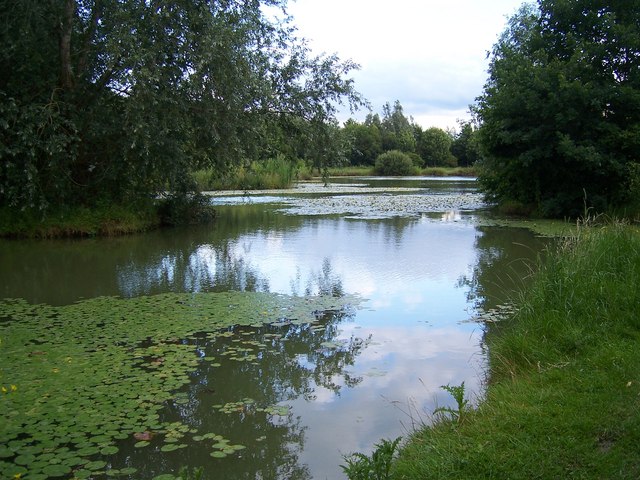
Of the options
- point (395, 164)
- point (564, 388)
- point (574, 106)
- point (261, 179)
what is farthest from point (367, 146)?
point (564, 388)

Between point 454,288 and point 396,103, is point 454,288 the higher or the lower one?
the lower one

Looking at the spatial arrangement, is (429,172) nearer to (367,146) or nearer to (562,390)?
(367,146)

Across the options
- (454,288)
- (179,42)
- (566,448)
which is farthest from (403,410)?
(179,42)

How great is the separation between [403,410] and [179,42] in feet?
34.7

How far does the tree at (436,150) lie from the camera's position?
3450 inches

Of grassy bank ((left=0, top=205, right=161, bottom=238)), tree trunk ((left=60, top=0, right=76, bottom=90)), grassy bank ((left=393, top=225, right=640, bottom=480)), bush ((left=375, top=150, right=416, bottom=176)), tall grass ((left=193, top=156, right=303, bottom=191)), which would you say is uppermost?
tree trunk ((left=60, top=0, right=76, bottom=90))

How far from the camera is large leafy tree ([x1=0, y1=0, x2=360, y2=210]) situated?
12312mm

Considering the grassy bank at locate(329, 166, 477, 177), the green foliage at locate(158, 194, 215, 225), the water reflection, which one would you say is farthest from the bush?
the water reflection

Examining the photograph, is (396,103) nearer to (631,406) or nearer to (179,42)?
(179,42)

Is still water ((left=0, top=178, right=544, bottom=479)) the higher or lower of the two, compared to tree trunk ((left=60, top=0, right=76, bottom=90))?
lower

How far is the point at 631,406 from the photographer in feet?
12.0

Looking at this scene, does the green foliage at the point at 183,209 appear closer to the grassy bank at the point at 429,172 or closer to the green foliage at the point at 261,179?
the green foliage at the point at 261,179

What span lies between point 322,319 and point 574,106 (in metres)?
13.6

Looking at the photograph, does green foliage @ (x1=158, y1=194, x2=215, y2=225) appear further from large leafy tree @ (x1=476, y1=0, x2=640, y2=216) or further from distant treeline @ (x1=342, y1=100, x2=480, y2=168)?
distant treeline @ (x1=342, y1=100, x2=480, y2=168)
